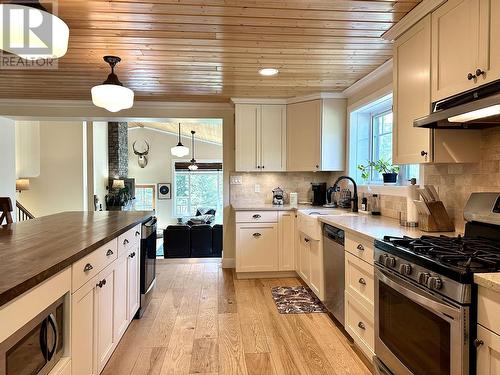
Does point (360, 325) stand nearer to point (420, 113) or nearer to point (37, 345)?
point (420, 113)

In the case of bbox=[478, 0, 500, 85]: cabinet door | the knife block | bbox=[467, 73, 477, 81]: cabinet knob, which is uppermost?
bbox=[478, 0, 500, 85]: cabinet door

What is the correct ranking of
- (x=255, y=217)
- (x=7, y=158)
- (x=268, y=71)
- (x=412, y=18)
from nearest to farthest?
(x=412, y=18) → (x=268, y=71) → (x=255, y=217) → (x=7, y=158)

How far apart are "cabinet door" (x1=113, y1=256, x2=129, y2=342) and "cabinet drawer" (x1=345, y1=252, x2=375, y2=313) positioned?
Answer: 1.63m

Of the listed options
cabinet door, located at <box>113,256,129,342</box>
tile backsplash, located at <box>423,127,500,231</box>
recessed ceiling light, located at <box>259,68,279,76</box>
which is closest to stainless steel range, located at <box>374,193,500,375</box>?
tile backsplash, located at <box>423,127,500,231</box>

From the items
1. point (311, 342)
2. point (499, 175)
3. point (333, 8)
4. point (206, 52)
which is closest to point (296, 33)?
point (333, 8)

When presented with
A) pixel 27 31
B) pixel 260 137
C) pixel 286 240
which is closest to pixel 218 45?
pixel 27 31

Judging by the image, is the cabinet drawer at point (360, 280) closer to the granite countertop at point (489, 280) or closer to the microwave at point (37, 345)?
the granite countertop at point (489, 280)

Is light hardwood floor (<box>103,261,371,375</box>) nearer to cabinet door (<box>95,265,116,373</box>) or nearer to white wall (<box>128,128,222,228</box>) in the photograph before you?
cabinet door (<box>95,265,116,373</box>)

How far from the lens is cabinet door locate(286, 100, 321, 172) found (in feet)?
13.6

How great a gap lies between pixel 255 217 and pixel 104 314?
7.54 ft

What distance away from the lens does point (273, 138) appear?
14.5ft

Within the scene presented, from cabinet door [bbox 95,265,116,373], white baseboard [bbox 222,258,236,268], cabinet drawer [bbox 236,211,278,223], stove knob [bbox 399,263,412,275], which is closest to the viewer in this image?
stove knob [bbox 399,263,412,275]

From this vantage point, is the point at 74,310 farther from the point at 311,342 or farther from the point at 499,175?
the point at 499,175

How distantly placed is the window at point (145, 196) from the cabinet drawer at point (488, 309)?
1102cm
